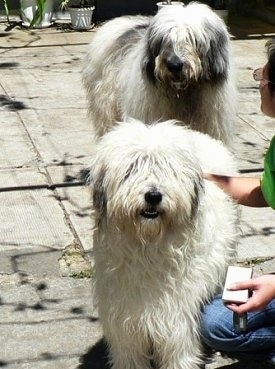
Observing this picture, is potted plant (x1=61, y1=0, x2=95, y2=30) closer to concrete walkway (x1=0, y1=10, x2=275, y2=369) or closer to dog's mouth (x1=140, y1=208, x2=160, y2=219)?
concrete walkway (x1=0, y1=10, x2=275, y2=369)

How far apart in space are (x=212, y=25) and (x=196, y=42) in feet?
0.60

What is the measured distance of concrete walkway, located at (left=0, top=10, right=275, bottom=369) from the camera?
394 centimetres

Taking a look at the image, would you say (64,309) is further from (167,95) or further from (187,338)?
(167,95)

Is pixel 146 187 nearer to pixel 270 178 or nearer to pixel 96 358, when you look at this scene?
pixel 270 178

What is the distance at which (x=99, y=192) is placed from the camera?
123 inches

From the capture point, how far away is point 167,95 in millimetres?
5172

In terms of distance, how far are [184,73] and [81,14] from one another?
5.84 metres

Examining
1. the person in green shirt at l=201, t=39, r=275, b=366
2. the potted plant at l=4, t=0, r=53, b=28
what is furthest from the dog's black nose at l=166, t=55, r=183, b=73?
the potted plant at l=4, t=0, r=53, b=28

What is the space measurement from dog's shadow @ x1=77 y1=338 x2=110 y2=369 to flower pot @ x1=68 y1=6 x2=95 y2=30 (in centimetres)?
726

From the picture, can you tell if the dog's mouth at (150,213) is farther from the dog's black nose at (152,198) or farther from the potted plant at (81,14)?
the potted plant at (81,14)

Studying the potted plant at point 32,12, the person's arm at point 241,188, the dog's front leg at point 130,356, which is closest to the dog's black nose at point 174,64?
the person's arm at point 241,188

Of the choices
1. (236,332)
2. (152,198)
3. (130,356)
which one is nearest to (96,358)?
(130,356)

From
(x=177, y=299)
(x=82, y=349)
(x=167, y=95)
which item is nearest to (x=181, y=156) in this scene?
(x=177, y=299)

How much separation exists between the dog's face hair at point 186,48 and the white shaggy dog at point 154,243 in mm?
1625
